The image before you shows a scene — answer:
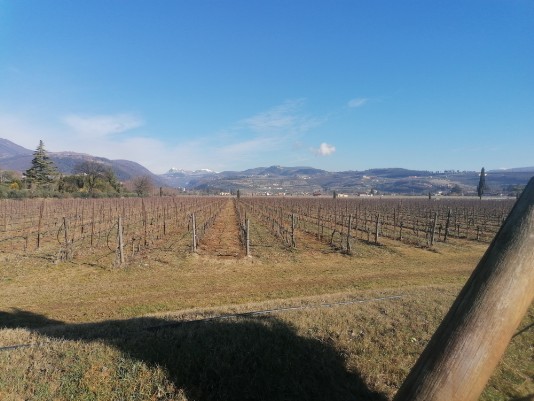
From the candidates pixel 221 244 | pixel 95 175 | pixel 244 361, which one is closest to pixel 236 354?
pixel 244 361

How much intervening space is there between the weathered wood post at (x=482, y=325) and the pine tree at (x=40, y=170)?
74.2 metres

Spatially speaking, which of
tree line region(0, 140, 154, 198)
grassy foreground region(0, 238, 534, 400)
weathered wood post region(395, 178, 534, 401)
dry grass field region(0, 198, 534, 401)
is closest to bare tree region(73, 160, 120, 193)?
tree line region(0, 140, 154, 198)

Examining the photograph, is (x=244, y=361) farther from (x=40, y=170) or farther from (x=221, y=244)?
(x=40, y=170)

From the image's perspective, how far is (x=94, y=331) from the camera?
19.7ft

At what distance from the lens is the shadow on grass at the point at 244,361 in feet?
13.6

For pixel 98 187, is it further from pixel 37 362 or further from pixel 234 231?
pixel 37 362

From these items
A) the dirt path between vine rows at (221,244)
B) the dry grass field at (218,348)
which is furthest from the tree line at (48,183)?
the dry grass field at (218,348)

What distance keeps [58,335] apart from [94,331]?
559 mm

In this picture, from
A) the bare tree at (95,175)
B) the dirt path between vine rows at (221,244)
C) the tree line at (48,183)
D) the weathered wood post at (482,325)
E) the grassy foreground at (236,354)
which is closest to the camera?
the weathered wood post at (482,325)

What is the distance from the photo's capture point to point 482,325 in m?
1.81

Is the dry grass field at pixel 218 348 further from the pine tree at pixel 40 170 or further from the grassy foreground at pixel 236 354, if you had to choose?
the pine tree at pixel 40 170

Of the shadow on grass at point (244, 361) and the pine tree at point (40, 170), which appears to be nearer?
the shadow on grass at point (244, 361)

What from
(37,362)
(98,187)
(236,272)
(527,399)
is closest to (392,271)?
(236,272)

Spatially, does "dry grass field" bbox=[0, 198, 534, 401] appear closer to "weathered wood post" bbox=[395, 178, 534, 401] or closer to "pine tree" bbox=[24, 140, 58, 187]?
"weathered wood post" bbox=[395, 178, 534, 401]
